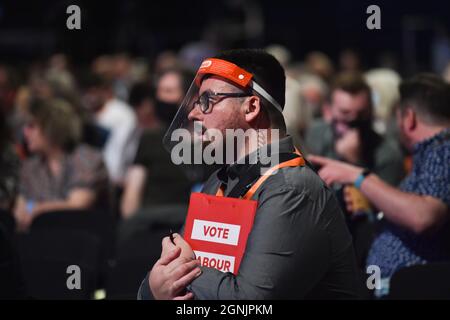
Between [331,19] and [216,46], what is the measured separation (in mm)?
3434

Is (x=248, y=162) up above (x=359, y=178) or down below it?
above

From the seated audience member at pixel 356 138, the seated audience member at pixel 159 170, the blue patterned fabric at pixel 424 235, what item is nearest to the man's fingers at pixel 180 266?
the blue patterned fabric at pixel 424 235

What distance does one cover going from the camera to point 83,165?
19.5 feet

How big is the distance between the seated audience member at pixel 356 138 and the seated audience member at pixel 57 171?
1.53 metres

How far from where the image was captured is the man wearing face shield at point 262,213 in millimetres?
2492

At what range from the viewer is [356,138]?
16.8 feet

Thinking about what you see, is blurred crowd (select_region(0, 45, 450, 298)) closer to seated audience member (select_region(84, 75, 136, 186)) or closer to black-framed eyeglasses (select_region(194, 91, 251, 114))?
seated audience member (select_region(84, 75, 136, 186))

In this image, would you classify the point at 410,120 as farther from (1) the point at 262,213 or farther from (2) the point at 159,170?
(2) the point at 159,170

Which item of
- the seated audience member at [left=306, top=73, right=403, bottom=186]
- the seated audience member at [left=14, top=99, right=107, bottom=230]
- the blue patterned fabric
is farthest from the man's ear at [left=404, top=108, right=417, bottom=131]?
the seated audience member at [left=14, top=99, right=107, bottom=230]

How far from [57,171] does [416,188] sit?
9.69ft

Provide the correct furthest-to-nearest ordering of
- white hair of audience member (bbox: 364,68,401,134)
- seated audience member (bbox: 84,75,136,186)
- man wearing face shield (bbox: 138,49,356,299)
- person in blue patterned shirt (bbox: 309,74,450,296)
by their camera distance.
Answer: seated audience member (bbox: 84,75,136,186) → white hair of audience member (bbox: 364,68,401,134) → person in blue patterned shirt (bbox: 309,74,450,296) → man wearing face shield (bbox: 138,49,356,299)

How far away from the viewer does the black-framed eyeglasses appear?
271 cm

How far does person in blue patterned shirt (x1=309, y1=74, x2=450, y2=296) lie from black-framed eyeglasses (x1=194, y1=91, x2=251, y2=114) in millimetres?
1074

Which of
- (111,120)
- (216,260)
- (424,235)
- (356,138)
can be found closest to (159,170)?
(356,138)
